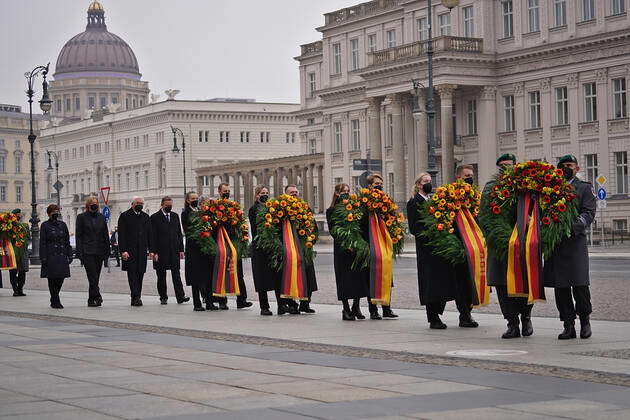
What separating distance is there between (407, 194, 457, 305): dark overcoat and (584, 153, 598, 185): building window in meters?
50.3

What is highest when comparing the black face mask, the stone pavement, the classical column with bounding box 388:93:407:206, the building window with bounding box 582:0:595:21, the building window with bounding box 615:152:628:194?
the building window with bounding box 582:0:595:21

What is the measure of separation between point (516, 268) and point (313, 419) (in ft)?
20.3

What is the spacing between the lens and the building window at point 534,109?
69875 mm

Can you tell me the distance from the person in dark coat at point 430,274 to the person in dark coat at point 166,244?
7.45 m

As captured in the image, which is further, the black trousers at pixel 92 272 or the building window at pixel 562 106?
the building window at pixel 562 106

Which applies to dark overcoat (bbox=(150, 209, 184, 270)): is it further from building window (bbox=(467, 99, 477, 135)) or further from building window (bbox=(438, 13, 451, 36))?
building window (bbox=(438, 13, 451, 36))

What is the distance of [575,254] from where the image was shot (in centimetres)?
1425

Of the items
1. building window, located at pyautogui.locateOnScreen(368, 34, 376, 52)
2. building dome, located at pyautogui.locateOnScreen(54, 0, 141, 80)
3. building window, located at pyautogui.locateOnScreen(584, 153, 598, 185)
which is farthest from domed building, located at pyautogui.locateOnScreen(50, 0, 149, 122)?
building window, located at pyautogui.locateOnScreen(584, 153, 598, 185)

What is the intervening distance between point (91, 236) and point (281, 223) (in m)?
5.08

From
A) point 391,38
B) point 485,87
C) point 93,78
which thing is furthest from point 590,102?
point 93,78

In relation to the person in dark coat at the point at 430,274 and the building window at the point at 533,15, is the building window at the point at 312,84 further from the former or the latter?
the person in dark coat at the point at 430,274

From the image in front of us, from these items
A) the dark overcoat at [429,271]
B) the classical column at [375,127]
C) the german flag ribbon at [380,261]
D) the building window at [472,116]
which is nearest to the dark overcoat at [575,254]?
the dark overcoat at [429,271]

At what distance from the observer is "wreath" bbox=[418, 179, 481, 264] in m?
16.3

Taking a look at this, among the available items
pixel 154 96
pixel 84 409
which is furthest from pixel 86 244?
pixel 154 96
